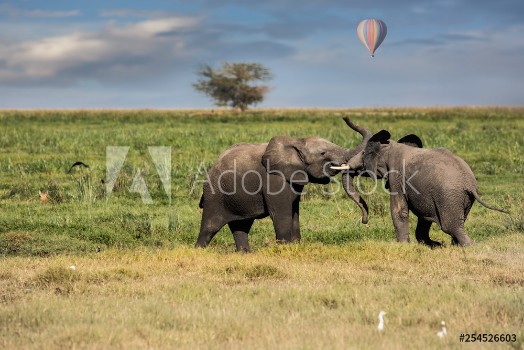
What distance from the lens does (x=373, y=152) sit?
12508mm

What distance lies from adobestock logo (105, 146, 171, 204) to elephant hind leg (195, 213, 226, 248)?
6.55 metres

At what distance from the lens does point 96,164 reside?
25.7 meters

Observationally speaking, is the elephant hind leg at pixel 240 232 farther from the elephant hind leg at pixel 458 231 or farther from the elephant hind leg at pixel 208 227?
the elephant hind leg at pixel 458 231

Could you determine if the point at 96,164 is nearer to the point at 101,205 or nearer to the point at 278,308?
the point at 101,205

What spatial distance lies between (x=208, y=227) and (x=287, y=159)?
171 centimetres

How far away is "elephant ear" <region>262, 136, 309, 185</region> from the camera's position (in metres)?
12.2

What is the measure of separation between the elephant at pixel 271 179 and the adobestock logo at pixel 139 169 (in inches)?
268

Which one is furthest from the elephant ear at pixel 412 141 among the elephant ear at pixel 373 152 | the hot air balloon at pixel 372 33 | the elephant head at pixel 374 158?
the hot air balloon at pixel 372 33

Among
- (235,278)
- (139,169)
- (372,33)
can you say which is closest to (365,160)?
(235,278)

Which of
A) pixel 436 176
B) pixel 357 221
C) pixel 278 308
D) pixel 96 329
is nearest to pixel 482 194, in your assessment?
pixel 357 221

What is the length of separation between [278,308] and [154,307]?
4.38 feet

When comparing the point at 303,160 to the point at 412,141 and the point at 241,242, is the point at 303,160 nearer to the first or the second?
the point at 241,242

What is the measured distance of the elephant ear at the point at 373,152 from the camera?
12383 millimetres

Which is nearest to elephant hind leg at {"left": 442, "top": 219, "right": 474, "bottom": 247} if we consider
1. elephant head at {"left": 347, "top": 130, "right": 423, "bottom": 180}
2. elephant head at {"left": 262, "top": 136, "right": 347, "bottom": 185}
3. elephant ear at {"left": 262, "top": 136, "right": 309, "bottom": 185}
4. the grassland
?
the grassland
